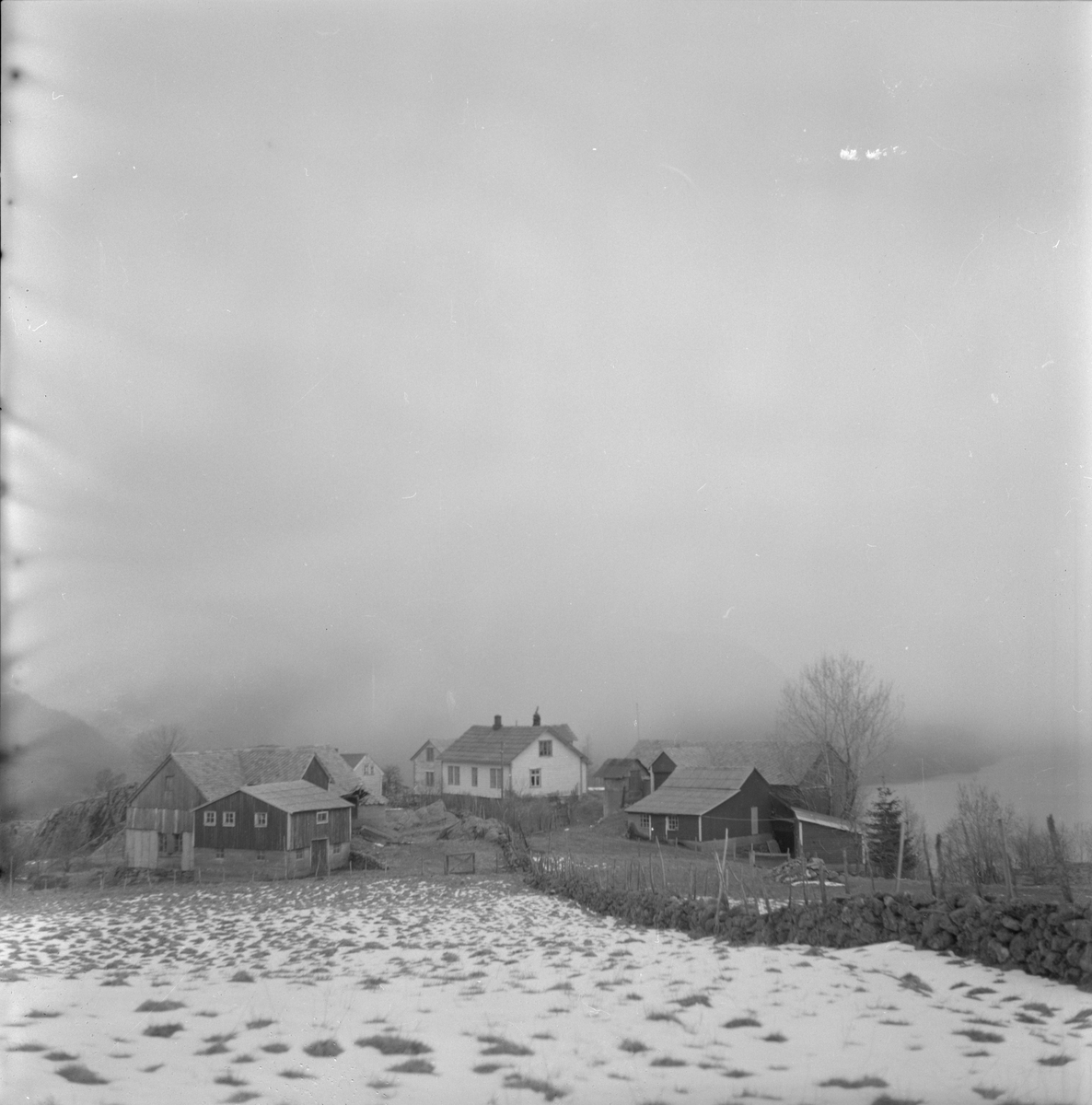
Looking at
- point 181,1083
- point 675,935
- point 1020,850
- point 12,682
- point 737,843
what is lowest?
point 737,843

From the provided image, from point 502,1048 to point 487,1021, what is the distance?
23.0 inches

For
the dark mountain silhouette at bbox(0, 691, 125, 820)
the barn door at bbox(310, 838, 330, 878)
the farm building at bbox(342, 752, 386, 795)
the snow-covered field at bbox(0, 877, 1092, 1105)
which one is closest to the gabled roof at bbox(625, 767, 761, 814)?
the farm building at bbox(342, 752, 386, 795)

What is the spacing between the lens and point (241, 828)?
12.5 meters

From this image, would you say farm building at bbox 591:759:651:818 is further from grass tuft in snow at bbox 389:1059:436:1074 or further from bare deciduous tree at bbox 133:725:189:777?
grass tuft in snow at bbox 389:1059:436:1074

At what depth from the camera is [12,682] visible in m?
4.79

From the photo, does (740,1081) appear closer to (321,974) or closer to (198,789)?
(321,974)

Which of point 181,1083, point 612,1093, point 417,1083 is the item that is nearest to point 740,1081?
point 612,1093

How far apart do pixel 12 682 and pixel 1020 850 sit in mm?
11791

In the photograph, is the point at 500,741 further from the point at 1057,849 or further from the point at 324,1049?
the point at 324,1049

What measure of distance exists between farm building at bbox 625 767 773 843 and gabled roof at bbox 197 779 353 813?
1234 cm

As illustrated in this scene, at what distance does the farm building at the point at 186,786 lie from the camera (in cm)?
945

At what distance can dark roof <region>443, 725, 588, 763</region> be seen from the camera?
11.8 meters

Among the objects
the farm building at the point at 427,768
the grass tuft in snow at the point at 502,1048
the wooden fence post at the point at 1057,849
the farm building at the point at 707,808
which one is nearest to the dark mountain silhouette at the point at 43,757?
the grass tuft in snow at the point at 502,1048

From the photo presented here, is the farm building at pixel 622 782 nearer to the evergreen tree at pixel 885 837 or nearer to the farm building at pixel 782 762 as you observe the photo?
the farm building at pixel 782 762
